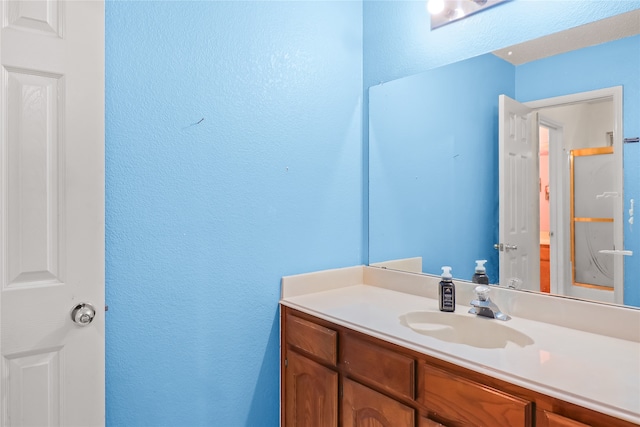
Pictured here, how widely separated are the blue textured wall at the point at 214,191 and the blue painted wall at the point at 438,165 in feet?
0.66

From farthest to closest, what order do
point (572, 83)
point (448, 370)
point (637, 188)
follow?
point (572, 83) < point (637, 188) < point (448, 370)

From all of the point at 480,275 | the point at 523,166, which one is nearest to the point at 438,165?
the point at 523,166

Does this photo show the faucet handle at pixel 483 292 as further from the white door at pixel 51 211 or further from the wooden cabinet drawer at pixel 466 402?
the white door at pixel 51 211

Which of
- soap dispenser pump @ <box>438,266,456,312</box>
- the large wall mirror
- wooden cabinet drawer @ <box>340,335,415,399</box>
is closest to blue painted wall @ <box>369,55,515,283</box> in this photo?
the large wall mirror

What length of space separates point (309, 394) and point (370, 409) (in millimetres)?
324

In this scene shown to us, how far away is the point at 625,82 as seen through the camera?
4.06 ft

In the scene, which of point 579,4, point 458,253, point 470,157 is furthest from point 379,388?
point 579,4

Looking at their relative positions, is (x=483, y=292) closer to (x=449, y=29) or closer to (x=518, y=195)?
(x=518, y=195)

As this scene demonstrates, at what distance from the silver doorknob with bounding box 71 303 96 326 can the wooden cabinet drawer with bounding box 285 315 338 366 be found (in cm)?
74

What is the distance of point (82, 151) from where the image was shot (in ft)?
3.88

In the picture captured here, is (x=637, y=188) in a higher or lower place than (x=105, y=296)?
higher

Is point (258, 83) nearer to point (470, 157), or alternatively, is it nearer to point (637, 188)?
point (470, 157)

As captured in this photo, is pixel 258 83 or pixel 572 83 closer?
pixel 572 83

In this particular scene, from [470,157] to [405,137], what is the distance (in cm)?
36
